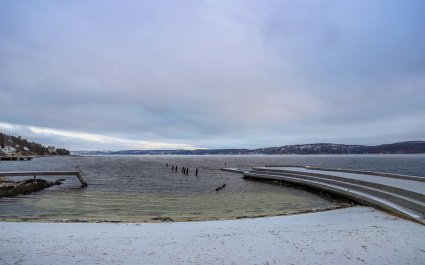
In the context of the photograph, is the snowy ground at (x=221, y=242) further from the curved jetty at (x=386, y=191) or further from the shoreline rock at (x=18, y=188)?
the shoreline rock at (x=18, y=188)

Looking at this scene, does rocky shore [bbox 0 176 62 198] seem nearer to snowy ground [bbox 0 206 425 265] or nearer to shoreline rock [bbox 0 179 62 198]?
shoreline rock [bbox 0 179 62 198]

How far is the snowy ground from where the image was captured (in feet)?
22.5

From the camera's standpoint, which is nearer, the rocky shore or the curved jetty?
the curved jetty

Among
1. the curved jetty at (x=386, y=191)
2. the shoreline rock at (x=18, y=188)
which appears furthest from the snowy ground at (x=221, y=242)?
the shoreline rock at (x=18, y=188)

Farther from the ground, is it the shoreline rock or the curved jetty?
the curved jetty

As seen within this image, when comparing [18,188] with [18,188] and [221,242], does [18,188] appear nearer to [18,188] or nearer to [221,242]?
[18,188]

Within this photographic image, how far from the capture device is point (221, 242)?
27.3 feet

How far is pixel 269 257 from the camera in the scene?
23.1ft

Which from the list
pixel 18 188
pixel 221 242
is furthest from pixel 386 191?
pixel 18 188

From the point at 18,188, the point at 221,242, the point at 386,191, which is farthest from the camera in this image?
the point at 18,188

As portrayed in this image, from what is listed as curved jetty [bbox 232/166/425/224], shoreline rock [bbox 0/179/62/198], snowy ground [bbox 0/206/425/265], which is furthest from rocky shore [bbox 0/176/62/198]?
curved jetty [bbox 232/166/425/224]

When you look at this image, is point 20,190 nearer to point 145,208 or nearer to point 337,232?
point 145,208

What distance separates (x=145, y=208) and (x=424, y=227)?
13697mm

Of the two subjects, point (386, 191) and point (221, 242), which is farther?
point (386, 191)
